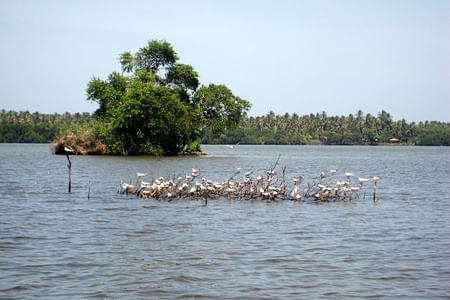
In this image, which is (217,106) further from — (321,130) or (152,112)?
(321,130)

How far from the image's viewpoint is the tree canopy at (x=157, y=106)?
5831 cm

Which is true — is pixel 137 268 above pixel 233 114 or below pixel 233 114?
below

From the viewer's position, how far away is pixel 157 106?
5778 cm

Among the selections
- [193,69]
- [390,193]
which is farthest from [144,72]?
[390,193]

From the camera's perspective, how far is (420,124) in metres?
191

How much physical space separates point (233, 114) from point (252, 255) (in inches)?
2050

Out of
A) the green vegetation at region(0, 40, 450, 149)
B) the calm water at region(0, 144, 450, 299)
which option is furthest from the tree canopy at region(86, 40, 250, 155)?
the calm water at region(0, 144, 450, 299)

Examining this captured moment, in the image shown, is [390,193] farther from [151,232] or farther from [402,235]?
[151,232]

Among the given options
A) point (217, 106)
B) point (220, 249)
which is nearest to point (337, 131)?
point (217, 106)

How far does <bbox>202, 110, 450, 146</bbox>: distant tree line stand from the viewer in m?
166

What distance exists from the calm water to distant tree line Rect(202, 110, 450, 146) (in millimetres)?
137049

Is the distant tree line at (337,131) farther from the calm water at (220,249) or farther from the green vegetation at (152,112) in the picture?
the calm water at (220,249)

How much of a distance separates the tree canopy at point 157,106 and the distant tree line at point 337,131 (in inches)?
3653

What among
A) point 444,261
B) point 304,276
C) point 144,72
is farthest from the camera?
point 144,72
